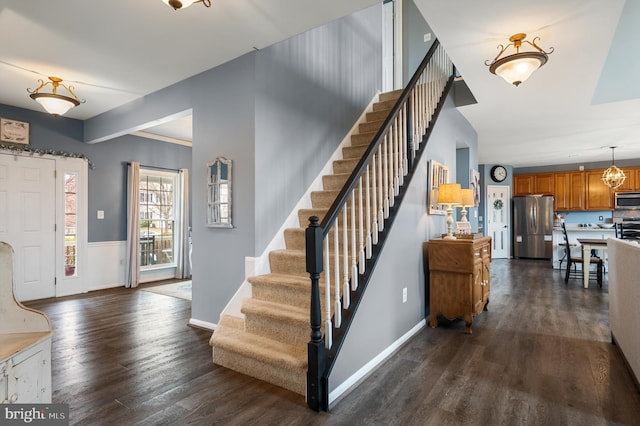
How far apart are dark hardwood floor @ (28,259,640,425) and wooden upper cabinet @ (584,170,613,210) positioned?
6.48 meters

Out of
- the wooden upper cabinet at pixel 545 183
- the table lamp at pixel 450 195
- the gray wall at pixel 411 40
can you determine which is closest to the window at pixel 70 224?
the table lamp at pixel 450 195

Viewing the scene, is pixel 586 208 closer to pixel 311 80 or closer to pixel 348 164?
pixel 348 164

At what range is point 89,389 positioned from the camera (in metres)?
2.29

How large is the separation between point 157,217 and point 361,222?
5.20m

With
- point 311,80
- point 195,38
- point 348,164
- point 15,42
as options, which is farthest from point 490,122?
point 15,42

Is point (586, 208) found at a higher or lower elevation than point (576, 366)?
higher

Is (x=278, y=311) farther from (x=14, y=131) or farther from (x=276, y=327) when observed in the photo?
(x=14, y=131)

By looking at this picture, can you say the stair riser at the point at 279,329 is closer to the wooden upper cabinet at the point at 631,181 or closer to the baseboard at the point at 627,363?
the baseboard at the point at 627,363

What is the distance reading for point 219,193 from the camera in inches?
133

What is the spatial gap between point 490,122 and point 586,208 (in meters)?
5.60

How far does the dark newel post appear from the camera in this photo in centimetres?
201

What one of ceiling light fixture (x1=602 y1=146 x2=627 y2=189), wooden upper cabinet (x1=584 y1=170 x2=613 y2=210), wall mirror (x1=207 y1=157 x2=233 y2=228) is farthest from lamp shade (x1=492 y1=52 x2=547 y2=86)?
wooden upper cabinet (x1=584 y1=170 x2=613 y2=210)

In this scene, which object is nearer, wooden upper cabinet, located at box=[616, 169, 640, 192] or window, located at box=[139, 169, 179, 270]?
window, located at box=[139, 169, 179, 270]

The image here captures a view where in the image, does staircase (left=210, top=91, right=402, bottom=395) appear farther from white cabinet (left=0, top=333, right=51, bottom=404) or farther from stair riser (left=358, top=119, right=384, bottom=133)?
stair riser (left=358, top=119, right=384, bottom=133)
